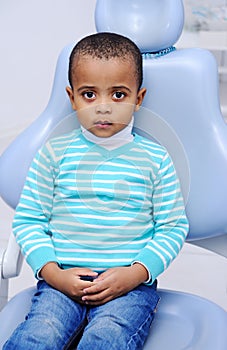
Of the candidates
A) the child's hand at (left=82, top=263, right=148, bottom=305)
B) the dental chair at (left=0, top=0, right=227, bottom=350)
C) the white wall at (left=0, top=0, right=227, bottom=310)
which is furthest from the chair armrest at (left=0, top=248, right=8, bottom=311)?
the white wall at (left=0, top=0, right=227, bottom=310)

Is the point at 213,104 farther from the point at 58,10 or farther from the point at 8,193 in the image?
the point at 58,10

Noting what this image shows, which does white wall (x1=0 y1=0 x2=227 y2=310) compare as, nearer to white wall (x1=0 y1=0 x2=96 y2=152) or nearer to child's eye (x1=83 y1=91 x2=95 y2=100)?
white wall (x1=0 y1=0 x2=96 y2=152)

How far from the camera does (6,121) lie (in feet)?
11.6

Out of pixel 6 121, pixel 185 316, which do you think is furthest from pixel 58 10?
pixel 185 316

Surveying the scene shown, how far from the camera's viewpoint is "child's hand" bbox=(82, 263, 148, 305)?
0.98m

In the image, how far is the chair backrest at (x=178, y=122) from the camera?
1095mm

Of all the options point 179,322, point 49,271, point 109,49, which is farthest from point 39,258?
point 109,49

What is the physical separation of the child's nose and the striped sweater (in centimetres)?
8

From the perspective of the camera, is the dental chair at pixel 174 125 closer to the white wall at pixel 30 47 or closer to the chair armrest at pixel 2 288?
the chair armrest at pixel 2 288

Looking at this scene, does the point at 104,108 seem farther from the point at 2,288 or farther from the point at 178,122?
the point at 2,288

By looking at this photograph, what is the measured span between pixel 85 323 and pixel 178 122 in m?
0.38

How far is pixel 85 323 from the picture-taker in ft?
3.34

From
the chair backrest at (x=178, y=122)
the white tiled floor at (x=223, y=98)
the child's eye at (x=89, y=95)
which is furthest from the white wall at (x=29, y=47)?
the child's eye at (x=89, y=95)

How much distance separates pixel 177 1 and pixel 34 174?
39 centimetres
